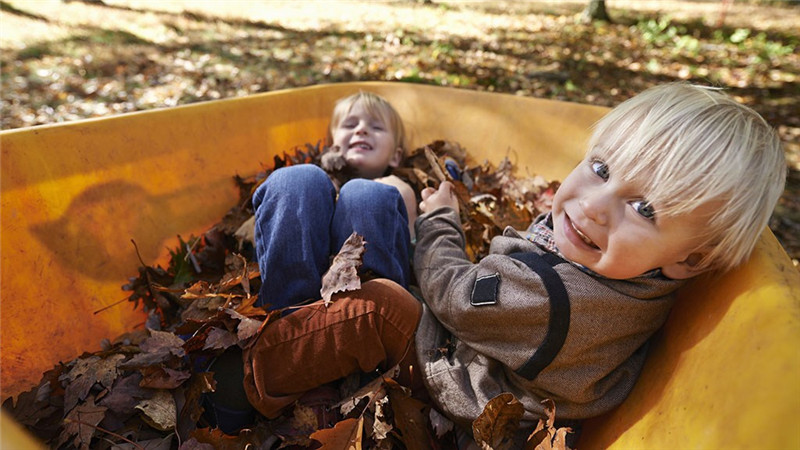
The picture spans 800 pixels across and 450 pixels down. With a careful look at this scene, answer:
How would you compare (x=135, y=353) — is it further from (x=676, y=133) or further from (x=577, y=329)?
(x=676, y=133)

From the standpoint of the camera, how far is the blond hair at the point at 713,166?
95 centimetres

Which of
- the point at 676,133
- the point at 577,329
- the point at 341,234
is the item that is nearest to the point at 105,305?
the point at 341,234

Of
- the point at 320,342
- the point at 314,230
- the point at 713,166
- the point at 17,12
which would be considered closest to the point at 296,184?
the point at 314,230

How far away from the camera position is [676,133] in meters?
1.01

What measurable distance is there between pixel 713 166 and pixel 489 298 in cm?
55

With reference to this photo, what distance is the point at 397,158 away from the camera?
2270 mm

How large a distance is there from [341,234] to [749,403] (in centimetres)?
111

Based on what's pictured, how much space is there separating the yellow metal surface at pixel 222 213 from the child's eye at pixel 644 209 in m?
0.21

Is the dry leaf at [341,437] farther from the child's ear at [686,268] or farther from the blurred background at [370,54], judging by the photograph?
the blurred background at [370,54]

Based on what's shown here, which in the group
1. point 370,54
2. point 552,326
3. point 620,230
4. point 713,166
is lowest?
point 370,54

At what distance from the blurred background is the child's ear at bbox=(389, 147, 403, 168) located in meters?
2.01

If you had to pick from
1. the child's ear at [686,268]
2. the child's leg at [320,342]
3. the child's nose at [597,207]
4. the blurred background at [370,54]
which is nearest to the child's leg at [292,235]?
the child's leg at [320,342]

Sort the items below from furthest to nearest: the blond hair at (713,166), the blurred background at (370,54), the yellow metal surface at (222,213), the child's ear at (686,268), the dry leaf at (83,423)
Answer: the blurred background at (370,54) → the dry leaf at (83,423) → the child's ear at (686,268) → the blond hair at (713,166) → the yellow metal surface at (222,213)

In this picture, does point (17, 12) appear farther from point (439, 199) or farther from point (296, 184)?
point (439, 199)
